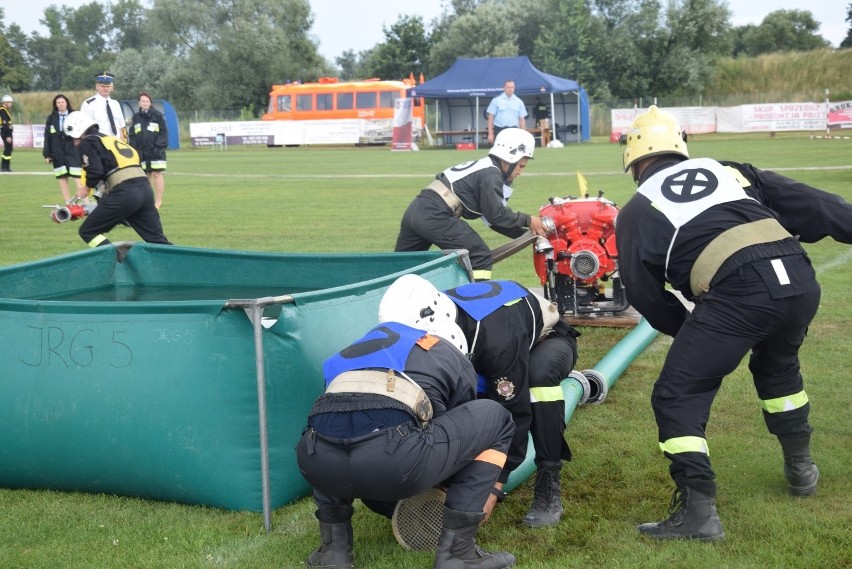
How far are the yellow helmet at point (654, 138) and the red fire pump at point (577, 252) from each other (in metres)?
3.32

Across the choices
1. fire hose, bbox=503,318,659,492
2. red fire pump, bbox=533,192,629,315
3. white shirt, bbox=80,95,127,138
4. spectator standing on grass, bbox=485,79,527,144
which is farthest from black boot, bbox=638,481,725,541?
spectator standing on grass, bbox=485,79,527,144

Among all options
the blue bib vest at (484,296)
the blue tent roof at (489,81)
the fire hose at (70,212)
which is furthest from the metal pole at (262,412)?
the blue tent roof at (489,81)

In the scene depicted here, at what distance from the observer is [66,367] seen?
4691 mm

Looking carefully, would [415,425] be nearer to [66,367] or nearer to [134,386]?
[134,386]

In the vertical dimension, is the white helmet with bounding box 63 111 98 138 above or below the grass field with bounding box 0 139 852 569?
above

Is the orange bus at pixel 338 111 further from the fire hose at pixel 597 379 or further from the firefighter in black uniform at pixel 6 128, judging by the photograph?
the fire hose at pixel 597 379

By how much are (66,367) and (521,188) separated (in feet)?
51.6

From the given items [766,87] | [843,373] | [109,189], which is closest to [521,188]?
[109,189]

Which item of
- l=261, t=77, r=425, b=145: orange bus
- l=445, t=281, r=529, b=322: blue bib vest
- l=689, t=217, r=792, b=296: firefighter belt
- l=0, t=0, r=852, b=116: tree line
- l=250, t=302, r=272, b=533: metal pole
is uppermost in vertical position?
l=0, t=0, r=852, b=116: tree line

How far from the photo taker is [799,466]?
4.67 meters

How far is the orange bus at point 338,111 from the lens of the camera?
151 ft

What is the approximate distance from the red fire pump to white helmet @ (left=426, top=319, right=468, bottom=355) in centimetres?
402

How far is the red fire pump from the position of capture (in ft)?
26.6

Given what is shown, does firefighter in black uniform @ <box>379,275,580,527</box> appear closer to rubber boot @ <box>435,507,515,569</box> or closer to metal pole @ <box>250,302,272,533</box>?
rubber boot @ <box>435,507,515,569</box>
